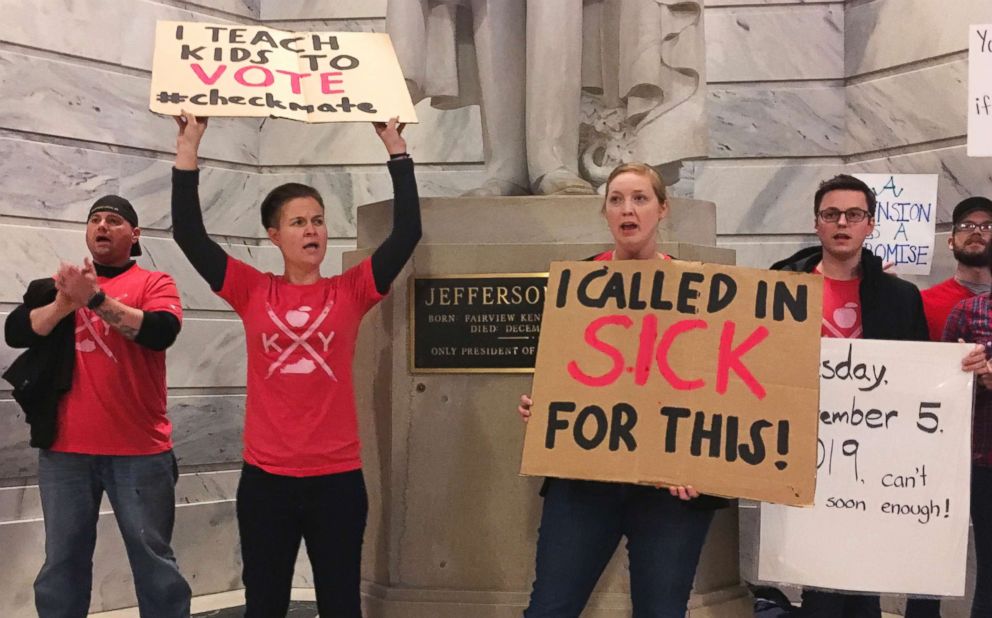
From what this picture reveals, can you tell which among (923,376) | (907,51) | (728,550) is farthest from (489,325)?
(907,51)

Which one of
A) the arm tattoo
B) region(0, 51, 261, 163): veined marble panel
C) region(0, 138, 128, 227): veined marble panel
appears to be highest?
region(0, 51, 261, 163): veined marble panel

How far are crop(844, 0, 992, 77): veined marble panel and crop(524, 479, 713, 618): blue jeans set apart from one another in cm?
389

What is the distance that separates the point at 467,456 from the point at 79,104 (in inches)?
125

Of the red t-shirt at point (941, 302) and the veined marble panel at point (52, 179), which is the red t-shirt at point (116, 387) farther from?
the red t-shirt at point (941, 302)

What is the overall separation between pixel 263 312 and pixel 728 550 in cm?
191

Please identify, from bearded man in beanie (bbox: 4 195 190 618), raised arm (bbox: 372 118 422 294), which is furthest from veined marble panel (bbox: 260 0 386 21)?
raised arm (bbox: 372 118 422 294)

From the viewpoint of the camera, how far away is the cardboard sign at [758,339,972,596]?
3.08 meters

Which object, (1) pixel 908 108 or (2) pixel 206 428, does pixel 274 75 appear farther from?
(1) pixel 908 108

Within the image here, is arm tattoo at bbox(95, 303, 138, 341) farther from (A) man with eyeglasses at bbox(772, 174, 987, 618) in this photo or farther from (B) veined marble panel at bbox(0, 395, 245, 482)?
(B) veined marble panel at bbox(0, 395, 245, 482)

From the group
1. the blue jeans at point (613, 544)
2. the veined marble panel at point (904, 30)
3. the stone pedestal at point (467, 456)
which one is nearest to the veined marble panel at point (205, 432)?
the stone pedestal at point (467, 456)

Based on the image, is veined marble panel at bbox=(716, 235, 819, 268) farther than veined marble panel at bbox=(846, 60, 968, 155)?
Yes

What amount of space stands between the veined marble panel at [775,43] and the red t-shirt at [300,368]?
142 inches

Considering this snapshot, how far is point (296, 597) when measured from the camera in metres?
5.37

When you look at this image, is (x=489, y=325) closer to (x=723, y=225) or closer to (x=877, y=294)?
(x=877, y=294)
